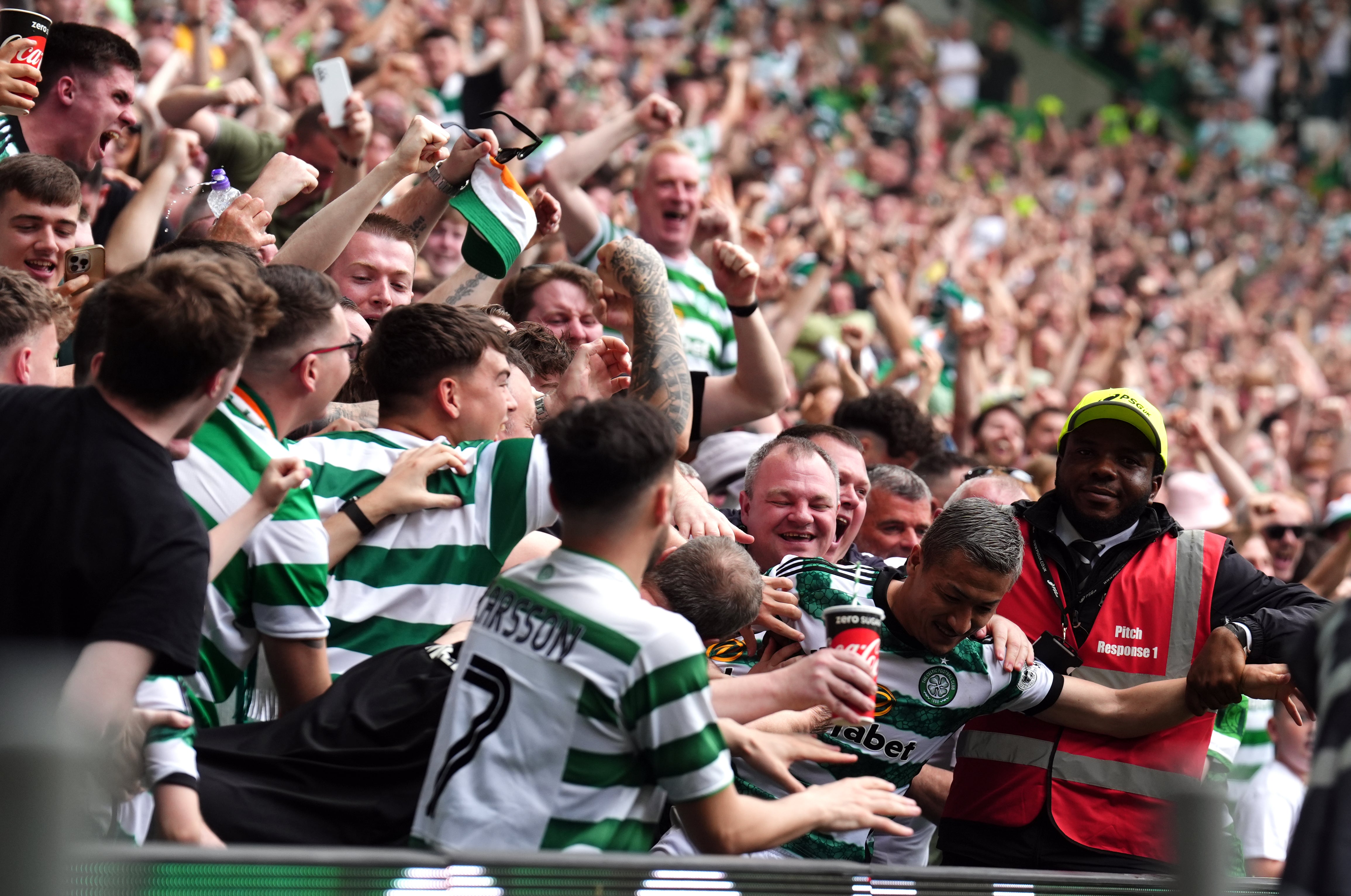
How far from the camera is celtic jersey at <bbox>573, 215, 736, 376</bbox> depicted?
583cm

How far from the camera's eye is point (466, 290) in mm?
4855

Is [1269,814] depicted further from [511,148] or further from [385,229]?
[385,229]

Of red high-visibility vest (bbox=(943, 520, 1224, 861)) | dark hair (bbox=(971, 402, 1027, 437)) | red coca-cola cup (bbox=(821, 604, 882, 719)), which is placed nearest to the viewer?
red coca-cola cup (bbox=(821, 604, 882, 719))

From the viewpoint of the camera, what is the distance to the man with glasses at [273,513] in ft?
9.20

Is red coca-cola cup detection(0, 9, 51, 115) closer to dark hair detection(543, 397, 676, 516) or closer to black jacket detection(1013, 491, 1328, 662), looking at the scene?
dark hair detection(543, 397, 676, 516)

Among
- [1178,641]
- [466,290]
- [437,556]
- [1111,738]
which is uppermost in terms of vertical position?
[466,290]

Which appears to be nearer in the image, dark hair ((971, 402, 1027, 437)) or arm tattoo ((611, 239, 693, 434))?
arm tattoo ((611, 239, 693, 434))

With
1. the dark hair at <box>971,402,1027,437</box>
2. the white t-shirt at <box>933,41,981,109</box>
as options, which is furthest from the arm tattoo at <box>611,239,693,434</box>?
the white t-shirt at <box>933,41,981,109</box>

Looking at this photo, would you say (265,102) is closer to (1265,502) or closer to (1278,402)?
(1265,502)

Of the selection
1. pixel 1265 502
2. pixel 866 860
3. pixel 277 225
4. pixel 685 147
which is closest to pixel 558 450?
pixel 866 860

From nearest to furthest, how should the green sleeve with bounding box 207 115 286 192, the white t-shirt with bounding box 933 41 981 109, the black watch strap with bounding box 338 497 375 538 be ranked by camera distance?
the black watch strap with bounding box 338 497 375 538
the green sleeve with bounding box 207 115 286 192
the white t-shirt with bounding box 933 41 981 109

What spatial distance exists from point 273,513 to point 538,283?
240 cm

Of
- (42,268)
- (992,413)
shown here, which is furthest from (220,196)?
(992,413)

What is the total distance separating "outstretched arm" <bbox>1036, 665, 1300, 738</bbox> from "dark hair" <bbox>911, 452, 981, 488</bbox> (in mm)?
1967
